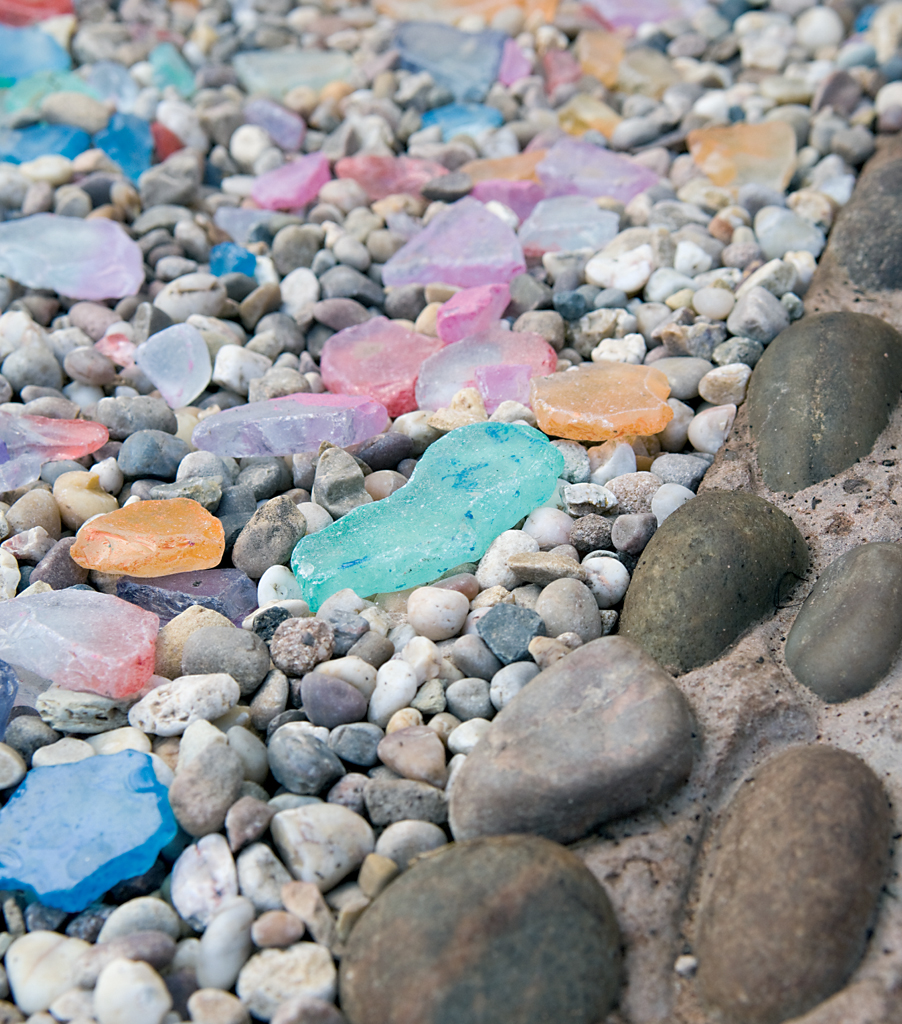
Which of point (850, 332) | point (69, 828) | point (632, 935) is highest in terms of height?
point (850, 332)

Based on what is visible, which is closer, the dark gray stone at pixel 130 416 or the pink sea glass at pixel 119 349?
the dark gray stone at pixel 130 416

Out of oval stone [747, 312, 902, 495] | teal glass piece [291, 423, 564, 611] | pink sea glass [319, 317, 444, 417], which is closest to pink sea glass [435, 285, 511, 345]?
pink sea glass [319, 317, 444, 417]

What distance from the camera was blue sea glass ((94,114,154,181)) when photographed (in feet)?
9.66

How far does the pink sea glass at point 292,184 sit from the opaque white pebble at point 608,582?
1.75 meters

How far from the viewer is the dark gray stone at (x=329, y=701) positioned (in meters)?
1.42

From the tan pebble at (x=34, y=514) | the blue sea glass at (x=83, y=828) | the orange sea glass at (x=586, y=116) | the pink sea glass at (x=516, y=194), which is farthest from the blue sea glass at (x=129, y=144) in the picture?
the blue sea glass at (x=83, y=828)

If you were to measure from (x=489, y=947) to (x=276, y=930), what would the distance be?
29cm

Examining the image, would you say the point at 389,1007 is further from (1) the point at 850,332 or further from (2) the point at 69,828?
(1) the point at 850,332

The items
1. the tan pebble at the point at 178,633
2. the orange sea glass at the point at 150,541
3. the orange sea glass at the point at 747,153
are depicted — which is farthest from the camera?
the orange sea glass at the point at 747,153

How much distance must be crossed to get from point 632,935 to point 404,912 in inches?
11.8

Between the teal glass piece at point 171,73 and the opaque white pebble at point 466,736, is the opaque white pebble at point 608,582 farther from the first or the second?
the teal glass piece at point 171,73

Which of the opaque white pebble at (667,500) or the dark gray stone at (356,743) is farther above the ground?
the opaque white pebble at (667,500)

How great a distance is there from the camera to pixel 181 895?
48.1 inches

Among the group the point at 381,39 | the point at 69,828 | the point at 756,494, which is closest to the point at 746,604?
the point at 756,494
